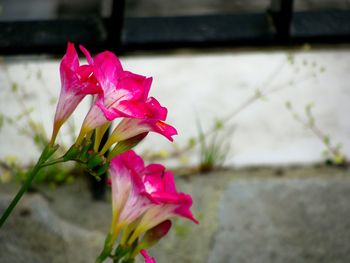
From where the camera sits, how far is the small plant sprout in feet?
9.10

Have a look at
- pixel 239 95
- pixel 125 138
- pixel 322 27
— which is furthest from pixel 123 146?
pixel 239 95

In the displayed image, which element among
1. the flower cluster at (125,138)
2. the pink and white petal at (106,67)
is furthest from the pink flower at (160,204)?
the pink and white petal at (106,67)

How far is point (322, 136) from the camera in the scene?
290 cm

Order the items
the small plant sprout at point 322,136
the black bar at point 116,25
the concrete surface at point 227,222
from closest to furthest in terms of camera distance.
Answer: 1. the black bar at point 116,25
2. the concrete surface at point 227,222
3. the small plant sprout at point 322,136

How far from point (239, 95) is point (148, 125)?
210cm

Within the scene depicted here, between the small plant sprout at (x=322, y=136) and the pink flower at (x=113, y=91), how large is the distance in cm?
181

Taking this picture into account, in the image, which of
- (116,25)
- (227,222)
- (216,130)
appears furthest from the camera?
(216,130)

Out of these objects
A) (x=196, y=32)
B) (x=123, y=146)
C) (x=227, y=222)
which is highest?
(x=123, y=146)

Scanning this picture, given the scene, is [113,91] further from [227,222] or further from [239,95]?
[239,95]

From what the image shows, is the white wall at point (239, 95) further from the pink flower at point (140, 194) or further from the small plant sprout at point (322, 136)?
the pink flower at point (140, 194)

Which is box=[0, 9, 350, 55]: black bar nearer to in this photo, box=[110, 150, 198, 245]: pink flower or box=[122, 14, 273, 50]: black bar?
box=[122, 14, 273, 50]: black bar

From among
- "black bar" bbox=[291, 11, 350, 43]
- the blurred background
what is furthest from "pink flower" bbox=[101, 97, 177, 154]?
"black bar" bbox=[291, 11, 350, 43]

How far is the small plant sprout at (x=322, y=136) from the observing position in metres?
2.77

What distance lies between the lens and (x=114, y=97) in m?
1.02
